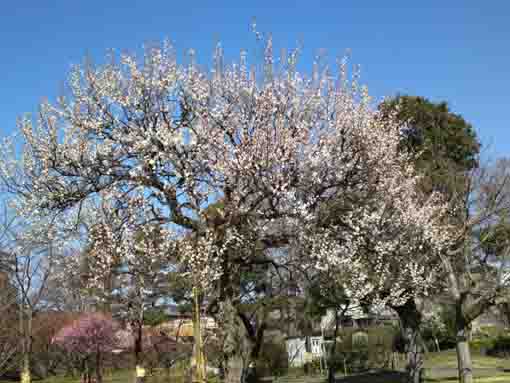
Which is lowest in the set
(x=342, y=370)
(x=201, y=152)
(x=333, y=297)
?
(x=342, y=370)

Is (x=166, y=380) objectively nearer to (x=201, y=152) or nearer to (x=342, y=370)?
(x=342, y=370)

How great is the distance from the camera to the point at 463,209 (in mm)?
17609

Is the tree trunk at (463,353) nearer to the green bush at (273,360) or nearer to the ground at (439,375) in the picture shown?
the ground at (439,375)

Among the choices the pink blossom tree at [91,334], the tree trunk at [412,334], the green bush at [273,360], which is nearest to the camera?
the tree trunk at [412,334]

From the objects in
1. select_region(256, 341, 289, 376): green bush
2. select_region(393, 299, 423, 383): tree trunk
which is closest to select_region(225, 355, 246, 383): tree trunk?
select_region(393, 299, 423, 383): tree trunk

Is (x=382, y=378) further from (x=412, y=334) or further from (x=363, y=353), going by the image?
(x=412, y=334)

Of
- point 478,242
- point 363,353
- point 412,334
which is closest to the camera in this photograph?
point 412,334

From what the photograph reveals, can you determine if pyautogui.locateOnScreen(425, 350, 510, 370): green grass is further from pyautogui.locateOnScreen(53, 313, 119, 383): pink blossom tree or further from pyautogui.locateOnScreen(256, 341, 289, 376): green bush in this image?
pyautogui.locateOnScreen(53, 313, 119, 383): pink blossom tree

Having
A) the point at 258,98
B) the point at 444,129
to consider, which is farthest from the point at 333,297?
the point at 444,129

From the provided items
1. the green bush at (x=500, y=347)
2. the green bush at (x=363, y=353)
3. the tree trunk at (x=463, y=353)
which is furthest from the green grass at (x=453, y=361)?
the tree trunk at (x=463, y=353)

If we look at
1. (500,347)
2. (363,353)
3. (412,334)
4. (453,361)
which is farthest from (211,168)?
(500,347)

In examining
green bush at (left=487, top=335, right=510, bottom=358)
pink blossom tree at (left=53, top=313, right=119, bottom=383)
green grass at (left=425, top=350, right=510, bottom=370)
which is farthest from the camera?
green bush at (left=487, top=335, right=510, bottom=358)

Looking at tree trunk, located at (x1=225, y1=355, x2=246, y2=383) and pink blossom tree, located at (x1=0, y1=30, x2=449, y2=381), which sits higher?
pink blossom tree, located at (x1=0, y1=30, x2=449, y2=381)

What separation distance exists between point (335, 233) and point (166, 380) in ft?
42.7
